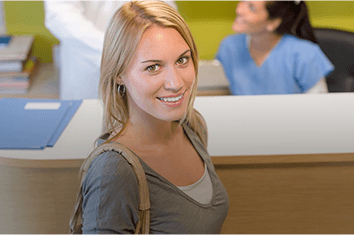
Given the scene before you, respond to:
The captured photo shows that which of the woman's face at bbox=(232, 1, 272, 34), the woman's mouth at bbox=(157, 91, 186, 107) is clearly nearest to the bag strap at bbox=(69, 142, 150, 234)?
the woman's mouth at bbox=(157, 91, 186, 107)

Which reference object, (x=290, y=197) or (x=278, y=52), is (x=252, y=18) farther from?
(x=290, y=197)

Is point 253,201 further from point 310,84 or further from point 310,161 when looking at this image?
point 310,84

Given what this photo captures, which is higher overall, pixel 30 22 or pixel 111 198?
pixel 111 198

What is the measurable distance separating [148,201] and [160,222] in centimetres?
7

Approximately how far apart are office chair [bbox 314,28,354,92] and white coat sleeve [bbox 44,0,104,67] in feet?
4.58

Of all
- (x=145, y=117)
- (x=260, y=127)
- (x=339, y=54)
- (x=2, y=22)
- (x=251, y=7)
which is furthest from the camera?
Answer: (x=2, y=22)

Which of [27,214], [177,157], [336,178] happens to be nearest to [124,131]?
[177,157]

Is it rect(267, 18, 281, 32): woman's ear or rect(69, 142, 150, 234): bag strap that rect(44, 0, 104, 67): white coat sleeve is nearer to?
rect(267, 18, 281, 32): woman's ear

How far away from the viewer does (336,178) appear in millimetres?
1265

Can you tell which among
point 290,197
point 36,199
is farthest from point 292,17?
point 36,199

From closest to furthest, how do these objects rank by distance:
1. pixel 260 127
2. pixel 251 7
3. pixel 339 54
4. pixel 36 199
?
pixel 36 199 < pixel 260 127 < pixel 251 7 < pixel 339 54

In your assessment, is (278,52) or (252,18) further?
(278,52)

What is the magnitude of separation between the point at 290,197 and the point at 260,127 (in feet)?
0.82

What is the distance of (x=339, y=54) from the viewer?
2.43 metres
